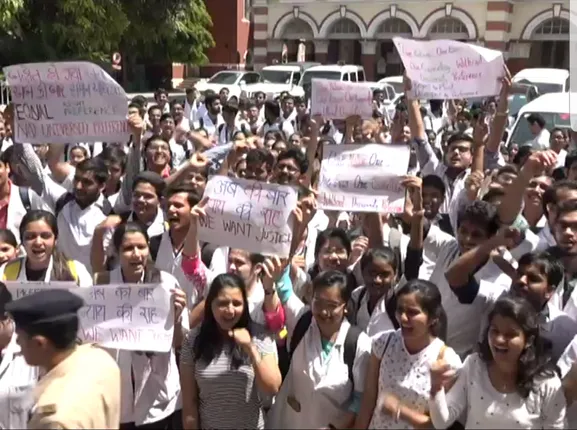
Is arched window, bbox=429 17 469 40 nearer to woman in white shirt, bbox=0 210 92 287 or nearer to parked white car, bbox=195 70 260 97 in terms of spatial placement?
parked white car, bbox=195 70 260 97

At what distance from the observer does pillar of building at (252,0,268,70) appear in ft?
116

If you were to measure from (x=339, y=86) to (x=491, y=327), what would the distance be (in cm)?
383

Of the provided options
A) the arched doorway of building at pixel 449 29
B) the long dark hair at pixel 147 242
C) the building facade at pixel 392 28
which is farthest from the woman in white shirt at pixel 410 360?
the arched doorway of building at pixel 449 29

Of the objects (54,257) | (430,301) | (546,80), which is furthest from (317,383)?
(546,80)

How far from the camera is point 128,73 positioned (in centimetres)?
3014

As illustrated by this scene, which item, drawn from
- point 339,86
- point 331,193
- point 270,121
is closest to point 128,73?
point 270,121

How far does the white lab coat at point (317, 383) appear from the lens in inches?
126

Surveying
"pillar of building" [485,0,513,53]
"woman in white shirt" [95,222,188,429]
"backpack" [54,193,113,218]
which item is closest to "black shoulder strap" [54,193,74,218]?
"backpack" [54,193,113,218]

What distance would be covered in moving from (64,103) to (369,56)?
100ft

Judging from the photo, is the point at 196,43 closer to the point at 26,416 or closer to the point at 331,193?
the point at 331,193

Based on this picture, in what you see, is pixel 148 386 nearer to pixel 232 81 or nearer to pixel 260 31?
pixel 232 81

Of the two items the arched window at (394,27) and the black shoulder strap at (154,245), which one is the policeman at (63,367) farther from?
A: the arched window at (394,27)

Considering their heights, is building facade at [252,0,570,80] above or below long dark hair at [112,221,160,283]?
above

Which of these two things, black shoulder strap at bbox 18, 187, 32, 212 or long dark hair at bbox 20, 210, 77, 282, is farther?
black shoulder strap at bbox 18, 187, 32, 212
